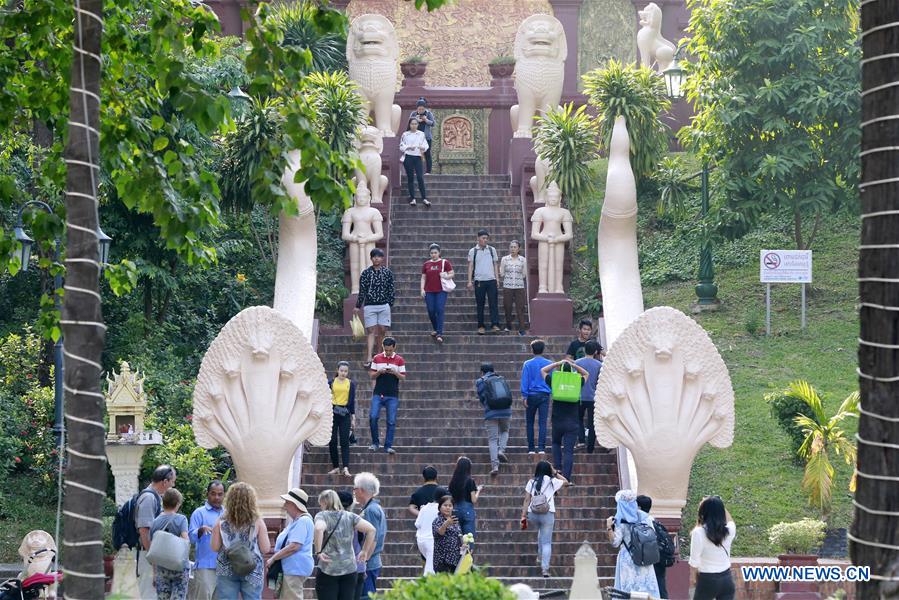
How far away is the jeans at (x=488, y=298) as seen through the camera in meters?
20.8

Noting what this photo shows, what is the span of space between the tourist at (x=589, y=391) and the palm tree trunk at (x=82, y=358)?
28.1 feet

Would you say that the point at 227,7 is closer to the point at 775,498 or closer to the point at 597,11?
the point at 597,11

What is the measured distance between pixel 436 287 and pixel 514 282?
44.2 inches

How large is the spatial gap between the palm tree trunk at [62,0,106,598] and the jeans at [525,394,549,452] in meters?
8.61

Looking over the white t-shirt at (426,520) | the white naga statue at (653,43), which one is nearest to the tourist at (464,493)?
the white t-shirt at (426,520)

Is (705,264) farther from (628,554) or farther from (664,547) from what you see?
(628,554)

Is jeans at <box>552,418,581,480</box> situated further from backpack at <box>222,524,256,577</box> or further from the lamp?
backpack at <box>222,524,256,577</box>

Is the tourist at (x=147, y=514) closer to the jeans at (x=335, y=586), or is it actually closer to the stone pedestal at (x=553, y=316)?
the jeans at (x=335, y=586)

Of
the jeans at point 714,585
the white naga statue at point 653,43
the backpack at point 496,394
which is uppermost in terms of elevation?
the white naga statue at point 653,43

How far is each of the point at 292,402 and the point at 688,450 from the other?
12.0ft

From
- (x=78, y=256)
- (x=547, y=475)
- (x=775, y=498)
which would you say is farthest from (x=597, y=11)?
→ (x=78, y=256)

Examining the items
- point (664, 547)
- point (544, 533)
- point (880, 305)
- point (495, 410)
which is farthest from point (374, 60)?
point (880, 305)

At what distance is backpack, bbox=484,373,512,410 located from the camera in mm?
17000

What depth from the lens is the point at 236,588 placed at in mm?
12148
